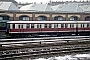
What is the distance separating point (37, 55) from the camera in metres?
13.8

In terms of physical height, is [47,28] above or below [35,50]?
below

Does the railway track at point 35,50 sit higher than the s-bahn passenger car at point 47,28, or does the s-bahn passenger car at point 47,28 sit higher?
the railway track at point 35,50

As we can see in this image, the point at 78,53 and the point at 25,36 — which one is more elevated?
the point at 78,53

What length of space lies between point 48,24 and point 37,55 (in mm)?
13466

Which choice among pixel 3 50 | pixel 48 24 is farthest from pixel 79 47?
pixel 48 24

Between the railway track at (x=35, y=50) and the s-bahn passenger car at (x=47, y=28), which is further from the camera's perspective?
the s-bahn passenger car at (x=47, y=28)

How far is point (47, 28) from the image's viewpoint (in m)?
26.9

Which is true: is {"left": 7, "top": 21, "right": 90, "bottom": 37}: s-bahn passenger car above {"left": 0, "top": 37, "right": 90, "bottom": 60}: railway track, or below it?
below

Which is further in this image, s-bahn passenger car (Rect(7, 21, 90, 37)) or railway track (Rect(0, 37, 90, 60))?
s-bahn passenger car (Rect(7, 21, 90, 37))

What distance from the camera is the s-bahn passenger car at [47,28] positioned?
84.2 ft

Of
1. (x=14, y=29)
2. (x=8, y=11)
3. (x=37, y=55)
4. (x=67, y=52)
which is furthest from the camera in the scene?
(x=8, y=11)

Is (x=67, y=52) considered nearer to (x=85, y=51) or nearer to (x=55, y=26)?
(x=85, y=51)

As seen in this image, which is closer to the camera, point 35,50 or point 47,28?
point 35,50

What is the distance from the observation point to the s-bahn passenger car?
1011 inches
